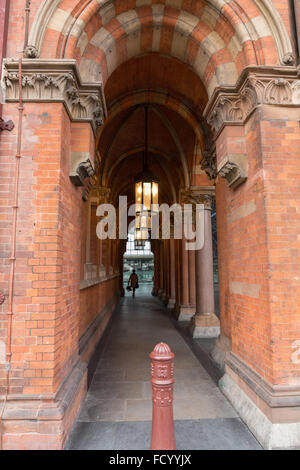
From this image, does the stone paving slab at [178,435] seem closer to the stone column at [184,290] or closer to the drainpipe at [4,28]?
the drainpipe at [4,28]

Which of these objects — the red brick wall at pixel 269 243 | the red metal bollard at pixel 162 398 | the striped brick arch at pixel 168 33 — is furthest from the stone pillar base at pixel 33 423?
the striped brick arch at pixel 168 33

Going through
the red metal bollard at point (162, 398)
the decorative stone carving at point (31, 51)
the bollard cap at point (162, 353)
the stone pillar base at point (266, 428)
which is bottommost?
the stone pillar base at point (266, 428)

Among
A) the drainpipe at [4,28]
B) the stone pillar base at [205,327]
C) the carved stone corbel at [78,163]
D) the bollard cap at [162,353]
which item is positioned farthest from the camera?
the stone pillar base at [205,327]

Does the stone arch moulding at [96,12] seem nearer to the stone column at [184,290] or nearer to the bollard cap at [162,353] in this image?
the bollard cap at [162,353]

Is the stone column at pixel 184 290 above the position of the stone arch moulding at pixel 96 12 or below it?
below

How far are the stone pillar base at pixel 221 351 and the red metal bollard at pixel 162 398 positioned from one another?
8.11 feet

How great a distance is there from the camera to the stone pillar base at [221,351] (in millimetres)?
4516

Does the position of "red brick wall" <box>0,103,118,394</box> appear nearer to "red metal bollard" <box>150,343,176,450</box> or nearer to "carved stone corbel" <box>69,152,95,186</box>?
"carved stone corbel" <box>69,152,95,186</box>

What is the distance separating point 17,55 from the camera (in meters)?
3.08

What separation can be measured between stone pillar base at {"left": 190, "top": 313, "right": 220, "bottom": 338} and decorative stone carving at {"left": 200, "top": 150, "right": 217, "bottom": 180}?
377 centimetres

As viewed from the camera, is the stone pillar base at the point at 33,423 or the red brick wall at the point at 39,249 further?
the red brick wall at the point at 39,249

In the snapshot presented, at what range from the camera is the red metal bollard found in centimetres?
223

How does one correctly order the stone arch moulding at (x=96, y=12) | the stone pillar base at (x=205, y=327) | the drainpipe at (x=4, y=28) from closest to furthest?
the drainpipe at (x=4, y=28), the stone arch moulding at (x=96, y=12), the stone pillar base at (x=205, y=327)

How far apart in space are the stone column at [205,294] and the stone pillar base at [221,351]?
2.04m
